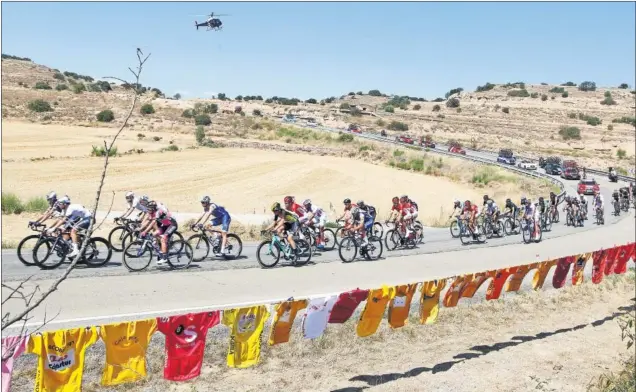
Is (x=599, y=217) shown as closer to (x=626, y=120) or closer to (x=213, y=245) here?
(x=213, y=245)

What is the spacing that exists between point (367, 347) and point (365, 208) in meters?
7.82

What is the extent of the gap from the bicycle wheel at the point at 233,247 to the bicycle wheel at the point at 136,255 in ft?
8.43

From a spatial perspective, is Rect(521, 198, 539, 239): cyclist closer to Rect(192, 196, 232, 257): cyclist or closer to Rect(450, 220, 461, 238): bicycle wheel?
Rect(450, 220, 461, 238): bicycle wheel

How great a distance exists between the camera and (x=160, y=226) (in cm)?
1520

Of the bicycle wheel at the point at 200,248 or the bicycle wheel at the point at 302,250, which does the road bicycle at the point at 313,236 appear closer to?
the bicycle wheel at the point at 302,250

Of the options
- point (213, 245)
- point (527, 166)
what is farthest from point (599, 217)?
point (527, 166)

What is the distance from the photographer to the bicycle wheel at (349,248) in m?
18.3

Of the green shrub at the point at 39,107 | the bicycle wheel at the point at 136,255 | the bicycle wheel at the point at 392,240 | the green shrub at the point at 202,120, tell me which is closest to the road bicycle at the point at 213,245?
the bicycle wheel at the point at 136,255

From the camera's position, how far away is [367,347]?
11430mm

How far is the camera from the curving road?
12.1m

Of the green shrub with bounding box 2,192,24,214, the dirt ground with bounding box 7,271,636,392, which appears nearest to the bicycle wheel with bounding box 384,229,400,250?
the dirt ground with bounding box 7,271,636,392

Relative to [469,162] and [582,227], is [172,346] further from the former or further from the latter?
[469,162]

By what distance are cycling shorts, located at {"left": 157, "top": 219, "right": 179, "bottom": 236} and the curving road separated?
1031 mm

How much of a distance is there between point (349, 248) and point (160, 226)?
20.1ft
